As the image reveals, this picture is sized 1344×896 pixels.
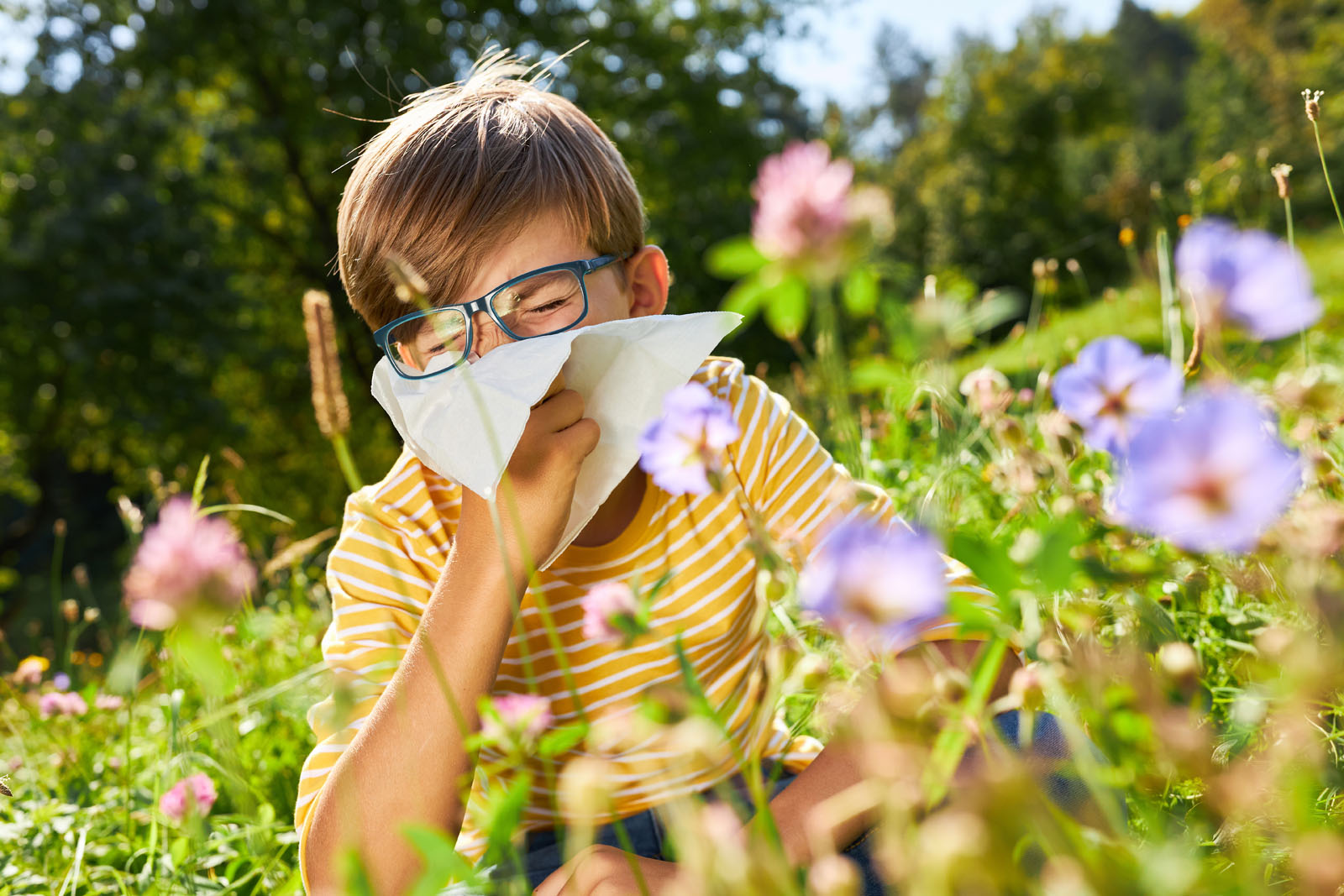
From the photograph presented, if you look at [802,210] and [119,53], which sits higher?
[119,53]

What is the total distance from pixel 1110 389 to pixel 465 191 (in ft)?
2.98

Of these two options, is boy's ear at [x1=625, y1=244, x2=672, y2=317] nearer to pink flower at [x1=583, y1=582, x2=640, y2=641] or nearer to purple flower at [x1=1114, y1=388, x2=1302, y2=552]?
pink flower at [x1=583, y1=582, x2=640, y2=641]

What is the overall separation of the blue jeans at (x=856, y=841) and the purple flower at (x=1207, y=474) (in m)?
0.38

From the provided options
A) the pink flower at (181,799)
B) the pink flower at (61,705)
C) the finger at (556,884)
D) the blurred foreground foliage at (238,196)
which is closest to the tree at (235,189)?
the blurred foreground foliage at (238,196)

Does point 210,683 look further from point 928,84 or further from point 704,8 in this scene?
point 928,84

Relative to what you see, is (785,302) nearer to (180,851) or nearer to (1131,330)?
(180,851)

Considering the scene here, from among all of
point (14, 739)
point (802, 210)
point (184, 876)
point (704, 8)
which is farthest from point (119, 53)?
point (802, 210)

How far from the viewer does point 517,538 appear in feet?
3.05

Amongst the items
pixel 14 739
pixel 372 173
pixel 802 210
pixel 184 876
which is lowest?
pixel 14 739

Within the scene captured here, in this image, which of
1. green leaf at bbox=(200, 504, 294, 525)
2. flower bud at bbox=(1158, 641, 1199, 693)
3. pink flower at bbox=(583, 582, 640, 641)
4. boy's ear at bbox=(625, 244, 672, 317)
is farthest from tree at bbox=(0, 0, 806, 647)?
flower bud at bbox=(1158, 641, 1199, 693)

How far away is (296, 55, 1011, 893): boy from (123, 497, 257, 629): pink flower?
21.7 inches

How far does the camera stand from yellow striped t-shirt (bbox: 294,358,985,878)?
115cm

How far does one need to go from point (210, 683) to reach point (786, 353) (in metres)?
7.59

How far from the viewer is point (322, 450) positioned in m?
8.27
